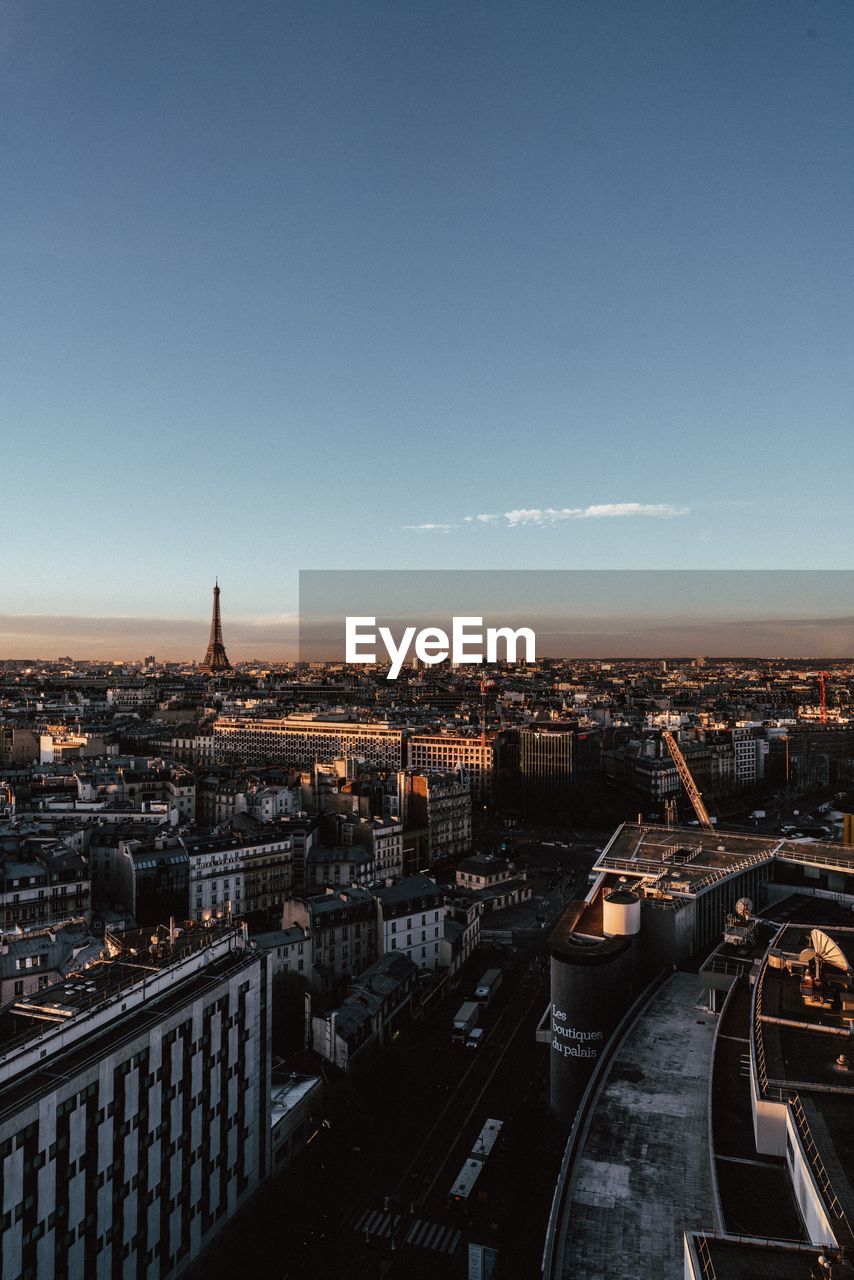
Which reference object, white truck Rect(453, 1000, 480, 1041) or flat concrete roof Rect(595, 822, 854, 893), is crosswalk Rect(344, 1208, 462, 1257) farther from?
flat concrete roof Rect(595, 822, 854, 893)

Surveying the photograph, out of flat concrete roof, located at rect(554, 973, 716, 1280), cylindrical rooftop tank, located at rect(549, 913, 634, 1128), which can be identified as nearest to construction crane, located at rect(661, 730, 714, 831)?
cylindrical rooftop tank, located at rect(549, 913, 634, 1128)

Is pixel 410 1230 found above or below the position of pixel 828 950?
below

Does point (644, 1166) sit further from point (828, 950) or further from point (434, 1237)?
point (828, 950)

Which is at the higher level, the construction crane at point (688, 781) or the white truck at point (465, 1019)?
the construction crane at point (688, 781)

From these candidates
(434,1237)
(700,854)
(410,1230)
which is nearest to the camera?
(434,1237)

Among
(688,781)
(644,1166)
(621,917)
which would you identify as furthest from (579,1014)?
(688,781)

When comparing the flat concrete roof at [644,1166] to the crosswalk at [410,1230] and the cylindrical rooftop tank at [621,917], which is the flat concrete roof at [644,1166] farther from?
the crosswalk at [410,1230]

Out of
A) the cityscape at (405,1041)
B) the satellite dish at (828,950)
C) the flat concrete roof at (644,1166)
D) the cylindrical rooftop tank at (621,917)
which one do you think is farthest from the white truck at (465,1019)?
the satellite dish at (828,950)
